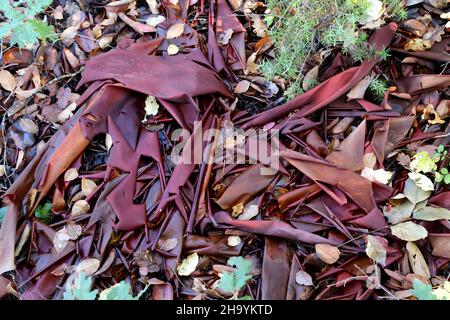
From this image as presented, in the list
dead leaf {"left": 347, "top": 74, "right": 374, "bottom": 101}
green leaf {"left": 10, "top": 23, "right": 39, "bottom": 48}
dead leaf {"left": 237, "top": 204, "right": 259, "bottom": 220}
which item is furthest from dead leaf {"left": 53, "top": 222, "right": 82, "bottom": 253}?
dead leaf {"left": 347, "top": 74, "right": 374, "bottom": 101}

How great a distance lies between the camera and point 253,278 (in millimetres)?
1360

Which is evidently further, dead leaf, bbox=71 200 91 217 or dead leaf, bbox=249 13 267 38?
dead leaf, bbox=249 13 267 38

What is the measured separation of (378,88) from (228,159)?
22.6 inches

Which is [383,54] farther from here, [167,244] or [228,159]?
[167,244]

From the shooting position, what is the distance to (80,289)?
47.5 inches

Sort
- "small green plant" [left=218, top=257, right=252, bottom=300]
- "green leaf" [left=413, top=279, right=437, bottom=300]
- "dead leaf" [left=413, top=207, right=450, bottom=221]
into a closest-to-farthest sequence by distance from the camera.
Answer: "green leaf" [left=413, top=279, right=437, bottom=300] → "small green plant" [left=218, top=257, right=252, bottom=300] → "dead leaf" [left=413, top=207, right=450, bottom=221]

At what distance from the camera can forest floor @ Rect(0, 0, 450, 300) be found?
4.44ft

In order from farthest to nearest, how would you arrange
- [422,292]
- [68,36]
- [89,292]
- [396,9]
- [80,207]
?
[68,36], [396,9], [80,207], [89,292], [422,292]

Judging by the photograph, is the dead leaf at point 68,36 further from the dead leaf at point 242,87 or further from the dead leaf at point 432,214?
the dead leaf at point 432,214

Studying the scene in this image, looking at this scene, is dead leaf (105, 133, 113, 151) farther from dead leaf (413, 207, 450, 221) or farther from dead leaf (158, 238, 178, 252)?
dead leaf (413, 207, 450, 221)

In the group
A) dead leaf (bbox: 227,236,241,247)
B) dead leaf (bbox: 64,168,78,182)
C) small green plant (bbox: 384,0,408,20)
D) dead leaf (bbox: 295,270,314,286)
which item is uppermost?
small green plant (bbox: 384,0,408,20)

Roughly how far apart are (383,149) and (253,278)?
0.59 m

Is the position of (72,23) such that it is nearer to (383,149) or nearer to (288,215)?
(288,215)

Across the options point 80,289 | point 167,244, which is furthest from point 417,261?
point 80,289
